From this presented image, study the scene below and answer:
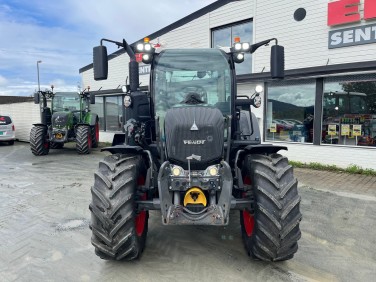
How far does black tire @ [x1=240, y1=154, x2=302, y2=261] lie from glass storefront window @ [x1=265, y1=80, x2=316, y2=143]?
6.40 meters

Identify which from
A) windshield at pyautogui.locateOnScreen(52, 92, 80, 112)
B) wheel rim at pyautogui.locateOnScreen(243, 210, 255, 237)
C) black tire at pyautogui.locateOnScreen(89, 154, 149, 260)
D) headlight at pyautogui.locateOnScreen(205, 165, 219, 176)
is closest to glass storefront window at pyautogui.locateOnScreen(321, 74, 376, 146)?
wheel rim at pyautogui.locateOnScreen(243, 210, 255, 237)

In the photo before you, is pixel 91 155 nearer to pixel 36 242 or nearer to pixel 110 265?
pixel 36 242

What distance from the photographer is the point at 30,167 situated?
30.2ft

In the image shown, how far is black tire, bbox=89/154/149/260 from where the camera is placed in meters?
2.98

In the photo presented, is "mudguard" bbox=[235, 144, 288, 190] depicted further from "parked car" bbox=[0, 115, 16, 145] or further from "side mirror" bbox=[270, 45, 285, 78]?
"parked car" bbox=[0, 115, 16, 145]

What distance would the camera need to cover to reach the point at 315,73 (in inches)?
328

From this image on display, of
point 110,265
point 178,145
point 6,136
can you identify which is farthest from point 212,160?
point 6,136

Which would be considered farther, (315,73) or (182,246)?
(315,73)

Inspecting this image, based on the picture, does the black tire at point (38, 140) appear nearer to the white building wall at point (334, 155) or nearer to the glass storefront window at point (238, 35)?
the glass storefront window at point (238, 35)

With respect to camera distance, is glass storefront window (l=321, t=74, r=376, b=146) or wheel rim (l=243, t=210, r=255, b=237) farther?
glass storefront window (l=321, t=74, r=376, b=146)

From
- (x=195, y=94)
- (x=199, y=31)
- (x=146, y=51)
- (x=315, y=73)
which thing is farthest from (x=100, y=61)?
(x=199, y=31)

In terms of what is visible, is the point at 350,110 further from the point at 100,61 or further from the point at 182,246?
the point at 100,61

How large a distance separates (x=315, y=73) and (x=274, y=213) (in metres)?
6.56

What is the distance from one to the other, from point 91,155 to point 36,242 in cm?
782
